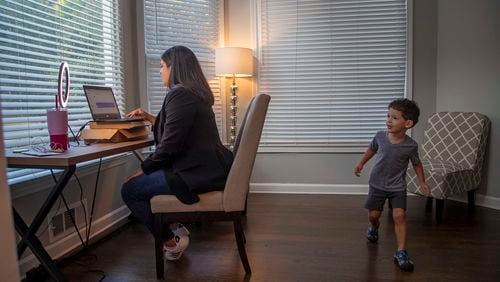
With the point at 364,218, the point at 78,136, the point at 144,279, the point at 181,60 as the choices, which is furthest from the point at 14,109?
the point at 364,218

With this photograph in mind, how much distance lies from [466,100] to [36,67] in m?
3.43

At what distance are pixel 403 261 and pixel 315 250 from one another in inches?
20.6

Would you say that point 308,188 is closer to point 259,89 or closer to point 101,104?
point 259,89

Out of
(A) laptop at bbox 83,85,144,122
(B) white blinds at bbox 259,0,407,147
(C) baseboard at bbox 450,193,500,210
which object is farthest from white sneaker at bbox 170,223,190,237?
(C) baseboard at bbox 450,193,500,210

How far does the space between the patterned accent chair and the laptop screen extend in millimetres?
2380

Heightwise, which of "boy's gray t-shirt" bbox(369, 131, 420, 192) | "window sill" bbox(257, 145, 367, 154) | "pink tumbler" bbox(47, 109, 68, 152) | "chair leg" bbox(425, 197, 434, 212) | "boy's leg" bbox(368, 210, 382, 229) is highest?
"pink tumbler" bbox(47, 109, 68, 152)

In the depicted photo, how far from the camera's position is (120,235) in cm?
273

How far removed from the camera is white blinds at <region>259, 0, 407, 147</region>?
373cm

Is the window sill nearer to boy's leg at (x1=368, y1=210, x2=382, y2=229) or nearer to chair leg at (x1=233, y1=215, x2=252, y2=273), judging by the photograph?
boy's leg at (x1=368, y1=210, x2=382, y2=229)

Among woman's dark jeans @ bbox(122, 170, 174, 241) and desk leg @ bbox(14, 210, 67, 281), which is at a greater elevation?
woman's dark jeans @ bbox(122, 170, 174, 241)

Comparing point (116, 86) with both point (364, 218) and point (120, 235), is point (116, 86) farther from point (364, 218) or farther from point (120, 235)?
point (364, 218)

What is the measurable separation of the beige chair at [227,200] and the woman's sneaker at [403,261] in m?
0.94

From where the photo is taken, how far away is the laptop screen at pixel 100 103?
7.46 ft

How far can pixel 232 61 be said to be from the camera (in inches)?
139
